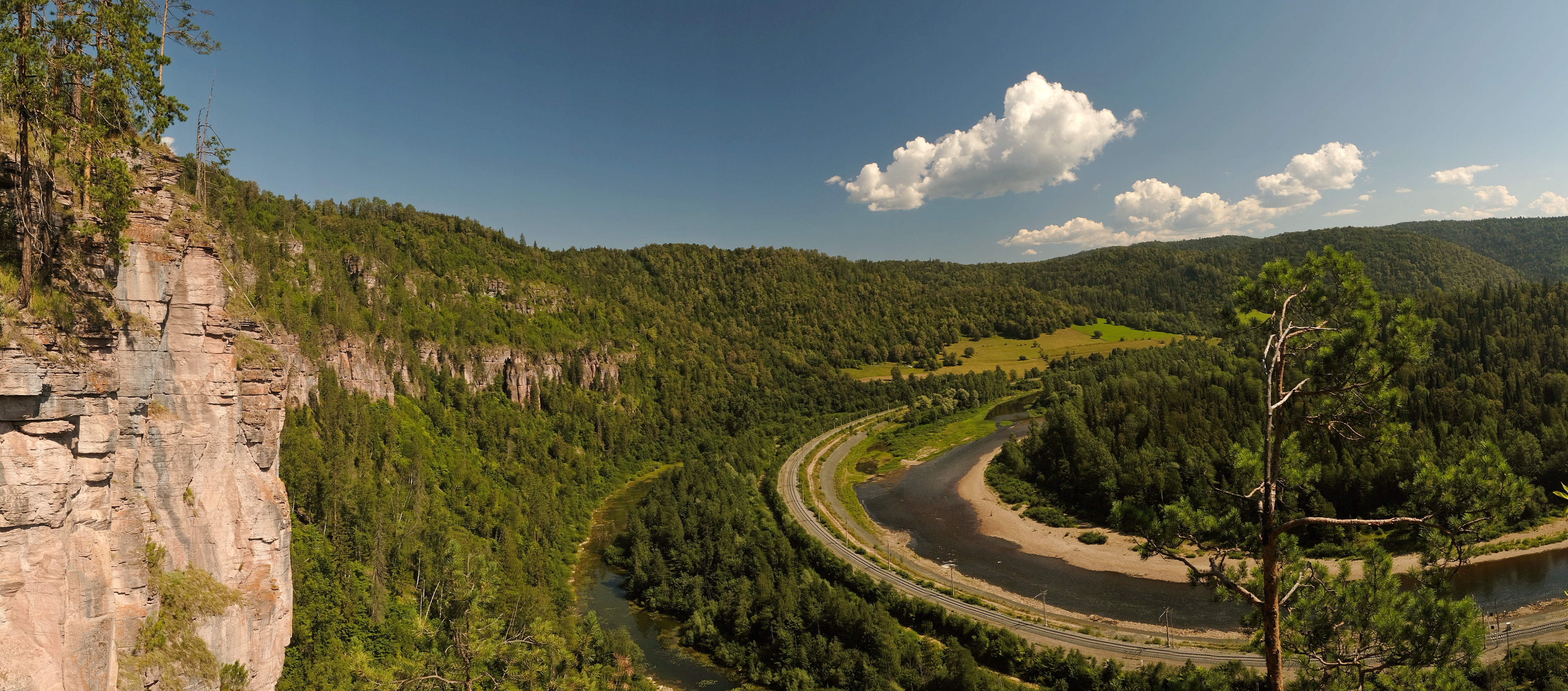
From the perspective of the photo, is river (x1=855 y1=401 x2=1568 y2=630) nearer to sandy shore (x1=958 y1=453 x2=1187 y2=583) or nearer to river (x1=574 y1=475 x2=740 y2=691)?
sandy shore (x1=958 y1=453 x2=1187 y2=583)

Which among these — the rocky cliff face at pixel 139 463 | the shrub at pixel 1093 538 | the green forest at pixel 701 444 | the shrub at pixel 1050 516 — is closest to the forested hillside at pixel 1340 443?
the green forest at pixel 701 444

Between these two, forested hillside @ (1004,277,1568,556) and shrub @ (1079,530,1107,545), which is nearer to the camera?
forested hillside @ (1004,277,1568,556)

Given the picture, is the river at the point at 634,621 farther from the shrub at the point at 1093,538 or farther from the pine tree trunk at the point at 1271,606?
the pine tree trunk at the point at 1271,606

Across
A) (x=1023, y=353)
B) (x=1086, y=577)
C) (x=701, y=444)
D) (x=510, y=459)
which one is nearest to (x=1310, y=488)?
(x=1086, y=577)

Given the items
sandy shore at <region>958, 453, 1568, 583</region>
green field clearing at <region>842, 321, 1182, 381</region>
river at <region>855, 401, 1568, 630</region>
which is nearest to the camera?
river at <region>855, 401, 1568, 630</region>

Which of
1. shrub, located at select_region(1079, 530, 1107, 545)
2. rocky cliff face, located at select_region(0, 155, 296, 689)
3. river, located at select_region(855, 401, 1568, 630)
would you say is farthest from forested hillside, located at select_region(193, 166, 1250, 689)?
shrub, located at select_region(1079, 530, 1107, 545)

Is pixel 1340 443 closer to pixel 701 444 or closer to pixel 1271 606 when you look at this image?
pixel 1271 606
